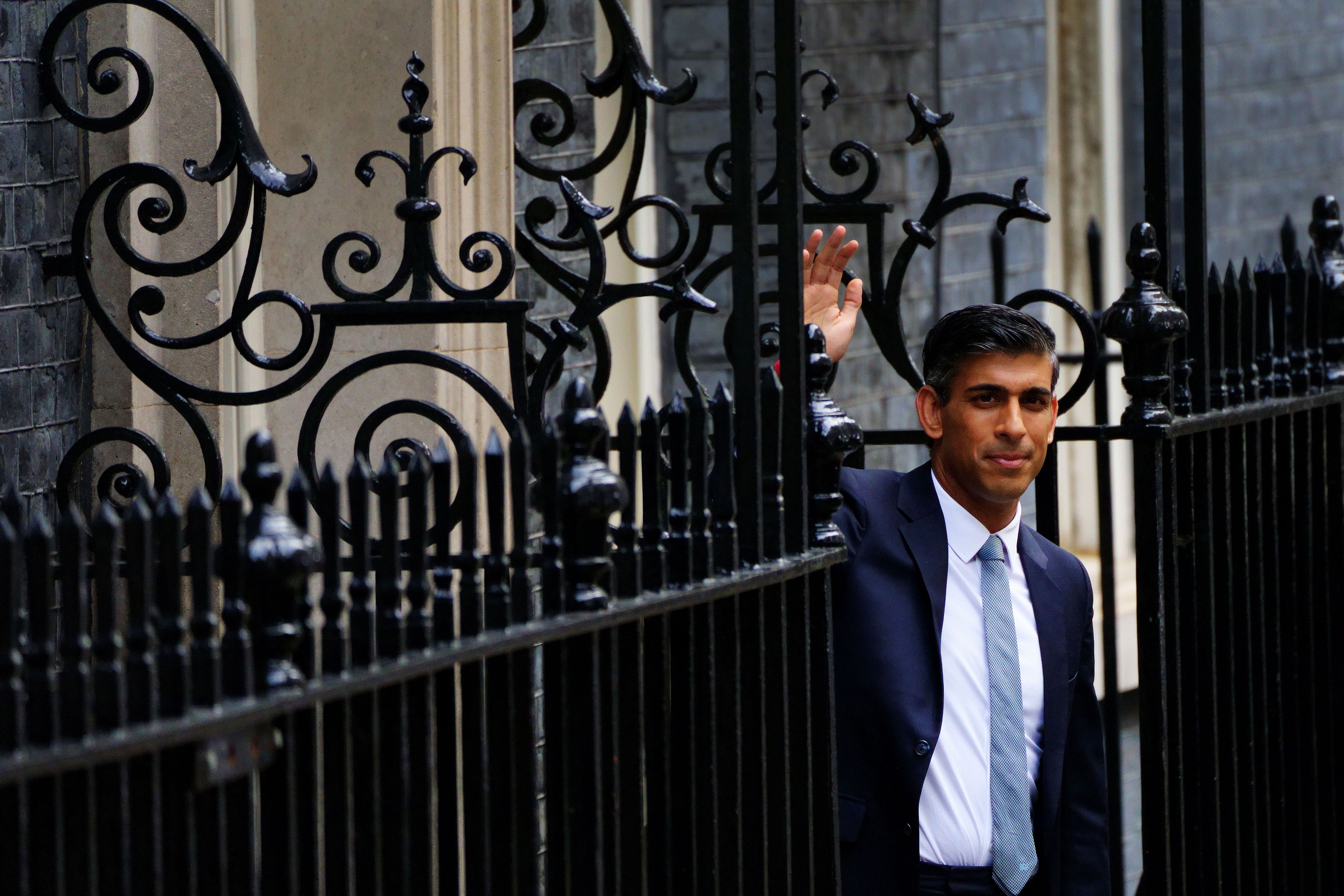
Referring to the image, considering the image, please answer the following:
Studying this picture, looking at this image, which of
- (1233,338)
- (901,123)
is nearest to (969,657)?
(1233,338)

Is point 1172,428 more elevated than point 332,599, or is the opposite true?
point 1172,428

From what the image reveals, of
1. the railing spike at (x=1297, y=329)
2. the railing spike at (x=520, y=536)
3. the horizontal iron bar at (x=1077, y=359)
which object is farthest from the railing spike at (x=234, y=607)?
the horizontal iron bar at (x=1077, y=359)

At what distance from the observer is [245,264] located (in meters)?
3.82

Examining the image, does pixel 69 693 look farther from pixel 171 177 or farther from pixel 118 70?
pixel 118 70

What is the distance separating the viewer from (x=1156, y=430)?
3.74 meters

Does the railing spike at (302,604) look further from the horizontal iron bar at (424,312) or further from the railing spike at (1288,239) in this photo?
the railing spike at (1288,239)

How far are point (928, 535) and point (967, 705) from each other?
309 mm

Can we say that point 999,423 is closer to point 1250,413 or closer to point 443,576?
point 1250,413

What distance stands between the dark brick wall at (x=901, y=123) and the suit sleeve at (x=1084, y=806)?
304 cm

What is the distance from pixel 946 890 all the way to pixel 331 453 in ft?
6.06

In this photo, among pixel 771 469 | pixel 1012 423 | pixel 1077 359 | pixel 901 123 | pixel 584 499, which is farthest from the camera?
pixel 901 123

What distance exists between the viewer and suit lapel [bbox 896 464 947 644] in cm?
339

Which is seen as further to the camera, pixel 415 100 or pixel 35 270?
pixel 35 270

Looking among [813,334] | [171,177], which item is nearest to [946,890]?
[813,334]
